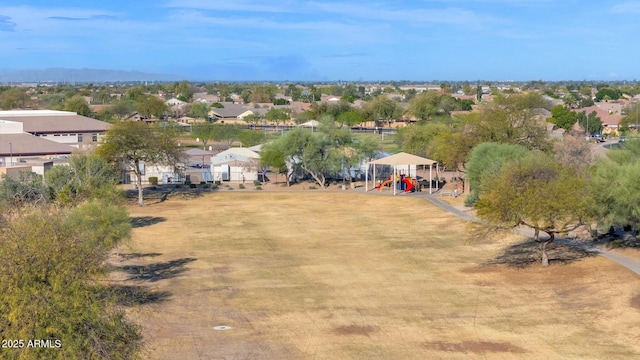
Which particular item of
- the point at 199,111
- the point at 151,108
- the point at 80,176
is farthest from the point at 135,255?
the point at 199,111

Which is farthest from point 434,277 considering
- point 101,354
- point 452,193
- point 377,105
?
point 377,105

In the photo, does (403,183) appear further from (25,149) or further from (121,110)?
(121,110)

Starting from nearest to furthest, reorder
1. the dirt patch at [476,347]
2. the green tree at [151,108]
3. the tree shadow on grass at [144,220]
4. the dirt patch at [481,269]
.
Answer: the dirt patch at [476,347], the dirt patch at [481,269], the tree shadow on grass at [144,220], the green tree at [151,108]

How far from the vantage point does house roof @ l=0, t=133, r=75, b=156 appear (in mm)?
70688

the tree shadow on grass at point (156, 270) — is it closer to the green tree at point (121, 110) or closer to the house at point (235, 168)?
the house at point (235, 168)

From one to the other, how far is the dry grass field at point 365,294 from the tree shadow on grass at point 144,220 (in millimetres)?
246

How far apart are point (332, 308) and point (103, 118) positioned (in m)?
107

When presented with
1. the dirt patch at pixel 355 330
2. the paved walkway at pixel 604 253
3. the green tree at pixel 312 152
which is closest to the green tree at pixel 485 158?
the paved walkway at pixel 604 253

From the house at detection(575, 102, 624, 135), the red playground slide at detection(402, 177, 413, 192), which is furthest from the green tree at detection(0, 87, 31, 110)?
the red playground slide at detection(402, 177, 413, 192)

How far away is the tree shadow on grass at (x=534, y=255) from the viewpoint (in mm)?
36844

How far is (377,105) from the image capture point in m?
136

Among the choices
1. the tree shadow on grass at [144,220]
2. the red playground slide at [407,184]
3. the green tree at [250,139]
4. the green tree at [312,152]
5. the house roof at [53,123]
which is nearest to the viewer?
the tree shadow on grass at [144,220]

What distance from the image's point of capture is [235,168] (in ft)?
227

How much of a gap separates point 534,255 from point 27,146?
168ft
